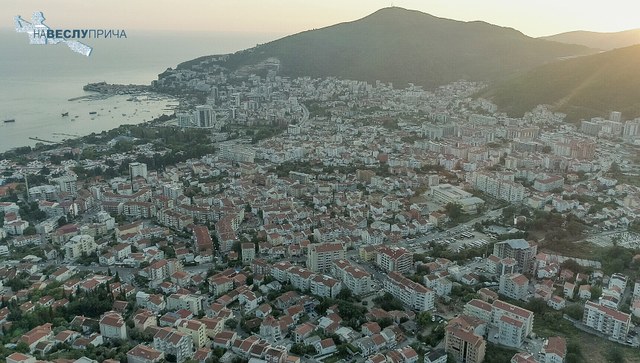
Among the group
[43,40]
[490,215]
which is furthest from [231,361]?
[490,215]

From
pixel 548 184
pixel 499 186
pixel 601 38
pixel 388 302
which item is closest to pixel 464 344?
pixel 388 302

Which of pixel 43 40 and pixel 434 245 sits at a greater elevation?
pixel 43 40

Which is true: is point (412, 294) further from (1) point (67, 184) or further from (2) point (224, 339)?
(1) point (67, 184)

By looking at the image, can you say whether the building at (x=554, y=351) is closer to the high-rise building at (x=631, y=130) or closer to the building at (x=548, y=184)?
the building at (x=548, y=184)

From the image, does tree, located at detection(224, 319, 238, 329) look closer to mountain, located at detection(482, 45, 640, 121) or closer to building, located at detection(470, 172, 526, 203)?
building, located at detection(470, 172, 526, 203)

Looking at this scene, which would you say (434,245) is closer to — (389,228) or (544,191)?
(389,228)

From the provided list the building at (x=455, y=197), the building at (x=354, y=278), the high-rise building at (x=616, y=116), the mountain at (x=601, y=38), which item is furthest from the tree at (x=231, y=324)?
the mountain at (x=601, y=38)
